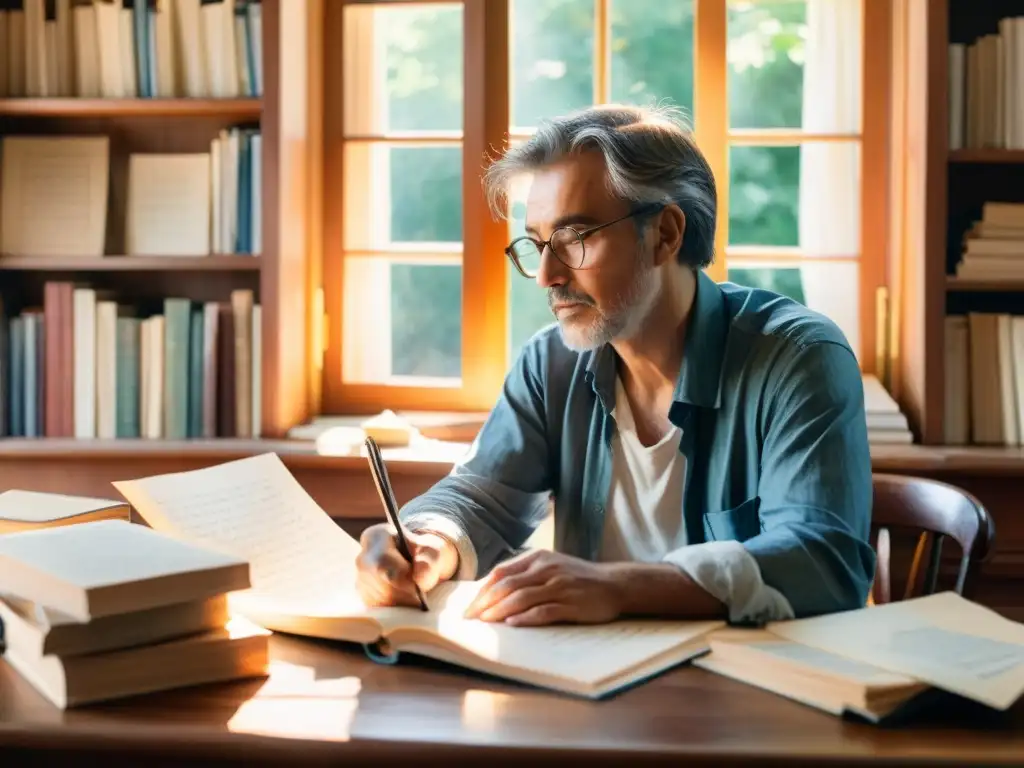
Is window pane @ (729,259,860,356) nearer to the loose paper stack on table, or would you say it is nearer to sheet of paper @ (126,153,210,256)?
sheet of paper @ (126,153,210,256)

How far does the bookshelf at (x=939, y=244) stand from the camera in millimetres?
2467

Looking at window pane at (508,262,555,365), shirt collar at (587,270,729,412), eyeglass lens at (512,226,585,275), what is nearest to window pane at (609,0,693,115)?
window pane at (508,262,555,365)

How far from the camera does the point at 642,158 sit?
1761mm

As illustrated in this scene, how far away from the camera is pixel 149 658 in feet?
3.63

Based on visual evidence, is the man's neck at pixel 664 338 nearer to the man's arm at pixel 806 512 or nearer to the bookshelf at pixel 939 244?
the man's arm at pixel 806 512

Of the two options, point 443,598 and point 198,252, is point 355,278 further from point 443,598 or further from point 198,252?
point 443,598

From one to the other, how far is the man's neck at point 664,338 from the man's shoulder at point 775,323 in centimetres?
7

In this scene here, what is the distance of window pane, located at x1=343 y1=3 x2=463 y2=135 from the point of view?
2.93 metres

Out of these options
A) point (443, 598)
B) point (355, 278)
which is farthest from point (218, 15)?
point (443, 598)

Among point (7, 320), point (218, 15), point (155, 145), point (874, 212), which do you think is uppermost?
point (218, 15)

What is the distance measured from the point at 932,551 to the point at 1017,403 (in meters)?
1.03

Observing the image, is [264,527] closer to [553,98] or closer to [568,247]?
[568,247]

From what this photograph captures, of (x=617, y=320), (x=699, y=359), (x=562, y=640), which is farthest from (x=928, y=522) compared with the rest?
(x=562, y=640)

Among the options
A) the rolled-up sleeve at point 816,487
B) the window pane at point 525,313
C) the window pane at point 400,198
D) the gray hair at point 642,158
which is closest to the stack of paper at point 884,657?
the rolled-up sleeve at point 816,487
